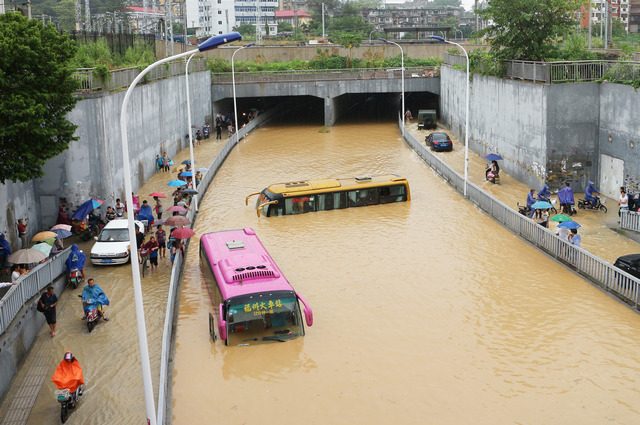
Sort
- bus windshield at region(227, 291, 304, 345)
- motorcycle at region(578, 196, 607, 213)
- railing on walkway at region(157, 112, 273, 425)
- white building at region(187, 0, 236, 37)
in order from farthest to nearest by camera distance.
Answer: white building at region(187, 0, 236, 37)
motorcycle at region(578, 196, 607, 213)
bus windshield at region(227, 291, 304, 345)
railing on walkway at region(157, 112, 273, 425)

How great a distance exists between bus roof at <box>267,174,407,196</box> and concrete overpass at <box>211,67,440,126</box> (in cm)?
2983

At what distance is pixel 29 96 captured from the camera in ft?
70.4

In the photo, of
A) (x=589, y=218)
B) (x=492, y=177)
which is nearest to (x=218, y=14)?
(x=492, y=177)

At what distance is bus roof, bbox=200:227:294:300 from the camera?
1884 centimetres

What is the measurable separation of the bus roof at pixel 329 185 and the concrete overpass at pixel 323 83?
97.9 feet

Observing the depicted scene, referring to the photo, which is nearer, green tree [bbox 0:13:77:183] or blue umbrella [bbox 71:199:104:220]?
green tree [bbox 0:13:77:183]

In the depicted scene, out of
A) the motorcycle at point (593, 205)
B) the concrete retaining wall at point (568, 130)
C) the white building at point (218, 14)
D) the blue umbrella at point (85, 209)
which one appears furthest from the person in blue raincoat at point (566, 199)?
the white building at point (218, 14)

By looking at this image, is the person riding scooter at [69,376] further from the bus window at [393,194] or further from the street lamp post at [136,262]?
the bus window at [393,194]

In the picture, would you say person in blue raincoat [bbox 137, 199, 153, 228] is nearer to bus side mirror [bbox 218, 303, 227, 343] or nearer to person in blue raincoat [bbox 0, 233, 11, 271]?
person in blue raincoat [bbox 0, 233, 11, 271]

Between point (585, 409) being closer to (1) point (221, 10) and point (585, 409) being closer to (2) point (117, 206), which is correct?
(2) point (117, 206)

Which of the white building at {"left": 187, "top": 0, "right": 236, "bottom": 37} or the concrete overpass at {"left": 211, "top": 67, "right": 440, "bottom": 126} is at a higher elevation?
the white building at {"left": 187, "top": 0, "right": 236, "bottom": 37}

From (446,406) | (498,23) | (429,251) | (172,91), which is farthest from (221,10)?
(446,406)

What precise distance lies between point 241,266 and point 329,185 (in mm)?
13025

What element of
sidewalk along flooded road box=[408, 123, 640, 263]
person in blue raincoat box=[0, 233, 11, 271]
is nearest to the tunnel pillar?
sidewalk along flooded road box=[408, 123, 640, 263]
